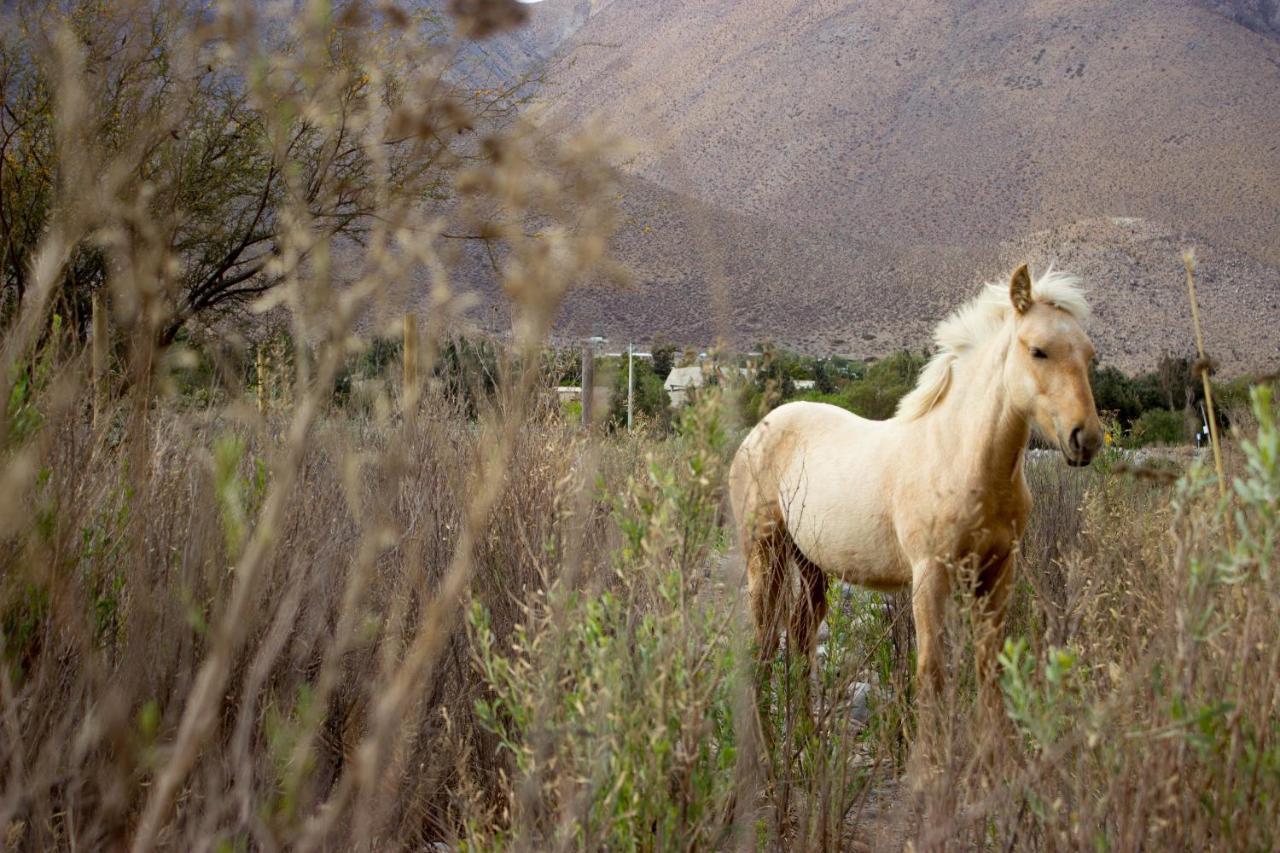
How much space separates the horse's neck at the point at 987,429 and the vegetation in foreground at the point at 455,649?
37 centimetres

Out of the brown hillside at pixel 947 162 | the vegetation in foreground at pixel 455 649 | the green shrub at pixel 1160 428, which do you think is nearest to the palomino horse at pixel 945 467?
the vegetation in foreground at pixel 455 649

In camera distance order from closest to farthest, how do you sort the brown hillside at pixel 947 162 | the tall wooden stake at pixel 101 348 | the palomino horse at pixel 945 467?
the tall wooden stake at pixel 101 348 < the palomino horse at pixel 945 467 < the brown hillside at pixel 947 162

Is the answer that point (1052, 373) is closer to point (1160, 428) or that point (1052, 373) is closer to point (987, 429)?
point (987, 429)

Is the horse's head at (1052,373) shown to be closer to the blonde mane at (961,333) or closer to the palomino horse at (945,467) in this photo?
the palomino horse at (945,467)

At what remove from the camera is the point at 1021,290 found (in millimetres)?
3703

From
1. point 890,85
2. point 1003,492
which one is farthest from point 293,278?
point 890,85

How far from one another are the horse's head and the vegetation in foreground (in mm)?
305

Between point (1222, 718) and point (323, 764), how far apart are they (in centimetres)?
216

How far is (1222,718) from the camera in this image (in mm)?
1935

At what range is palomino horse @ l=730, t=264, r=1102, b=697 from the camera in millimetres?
3533

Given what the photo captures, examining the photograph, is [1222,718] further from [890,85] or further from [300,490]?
[890,85]

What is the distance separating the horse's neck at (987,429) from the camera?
3717 mm

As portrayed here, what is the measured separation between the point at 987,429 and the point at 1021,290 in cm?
50

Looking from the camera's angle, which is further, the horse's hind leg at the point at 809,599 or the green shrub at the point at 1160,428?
the green shrub at the point at 1160,428
